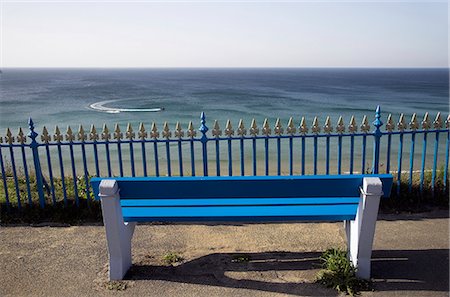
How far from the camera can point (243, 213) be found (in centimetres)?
397

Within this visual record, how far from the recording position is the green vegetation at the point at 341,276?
12.5 ft

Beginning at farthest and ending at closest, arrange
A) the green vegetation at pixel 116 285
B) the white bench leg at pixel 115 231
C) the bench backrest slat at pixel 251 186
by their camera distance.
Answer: the green vegetation at pixel 116 285, the white bench leg at pixel 115 231, the bench backrest slat at pixel 251 186

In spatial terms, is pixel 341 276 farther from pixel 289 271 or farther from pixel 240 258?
pixel 240 258

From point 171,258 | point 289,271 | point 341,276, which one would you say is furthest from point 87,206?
point 341,276

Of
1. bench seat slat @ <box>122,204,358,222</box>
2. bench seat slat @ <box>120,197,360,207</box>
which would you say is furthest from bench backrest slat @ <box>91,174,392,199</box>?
bench seat slat @ <box>120,197,360,207</box>

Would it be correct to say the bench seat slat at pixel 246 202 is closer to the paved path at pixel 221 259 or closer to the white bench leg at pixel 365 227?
the white bench leg at pixel 365 227

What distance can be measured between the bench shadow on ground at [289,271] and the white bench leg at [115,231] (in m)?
0.15

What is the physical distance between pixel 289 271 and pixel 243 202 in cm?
83

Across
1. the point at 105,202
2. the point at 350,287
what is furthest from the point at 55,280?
the point at 350,287

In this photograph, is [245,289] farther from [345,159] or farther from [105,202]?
[345,159]

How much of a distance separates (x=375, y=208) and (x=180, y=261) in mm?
2050

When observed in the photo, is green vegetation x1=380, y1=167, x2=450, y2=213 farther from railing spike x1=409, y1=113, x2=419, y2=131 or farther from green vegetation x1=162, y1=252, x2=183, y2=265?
green vegetation x1=162, y1=252, x2=183, y2=265

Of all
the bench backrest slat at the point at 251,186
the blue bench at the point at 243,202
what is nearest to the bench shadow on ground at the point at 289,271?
the blue bench at the point at 243,202

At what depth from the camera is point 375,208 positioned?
366cm
